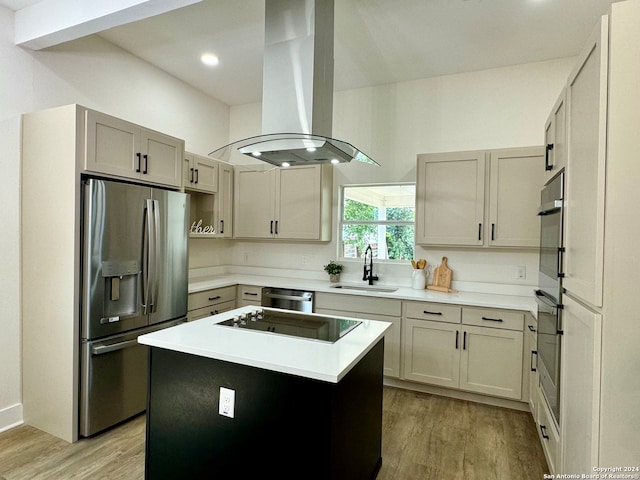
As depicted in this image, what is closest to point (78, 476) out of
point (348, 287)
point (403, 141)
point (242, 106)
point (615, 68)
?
point (348, 287)

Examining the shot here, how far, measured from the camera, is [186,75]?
3832 millimetres

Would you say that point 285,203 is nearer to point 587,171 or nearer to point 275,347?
point 275,347

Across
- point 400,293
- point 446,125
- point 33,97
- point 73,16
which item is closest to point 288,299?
point 400,293

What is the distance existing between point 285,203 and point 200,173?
0.99m

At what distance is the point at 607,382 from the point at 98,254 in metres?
2.82

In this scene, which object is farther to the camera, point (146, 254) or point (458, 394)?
point (458, 394)

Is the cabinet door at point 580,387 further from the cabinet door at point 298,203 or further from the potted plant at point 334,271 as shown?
the cabinet door at point 298,203

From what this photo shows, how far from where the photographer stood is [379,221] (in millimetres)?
4047

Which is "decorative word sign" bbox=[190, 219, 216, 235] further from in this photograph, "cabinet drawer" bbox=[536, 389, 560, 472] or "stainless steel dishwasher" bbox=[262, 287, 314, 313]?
"cabinet drawer" bbox=[536, 389, 560, 472]

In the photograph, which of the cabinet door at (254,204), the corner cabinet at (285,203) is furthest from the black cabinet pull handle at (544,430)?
the cabinet door at (254,204)

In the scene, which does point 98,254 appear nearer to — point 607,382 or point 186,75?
point 186,75

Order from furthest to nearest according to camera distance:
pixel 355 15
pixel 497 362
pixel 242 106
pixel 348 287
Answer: pixel 242 106
pixel 348 287
pixel 497 362
pixel 355 15

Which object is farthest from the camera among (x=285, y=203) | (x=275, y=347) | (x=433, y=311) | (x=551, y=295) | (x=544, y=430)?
(x=285, y=203)

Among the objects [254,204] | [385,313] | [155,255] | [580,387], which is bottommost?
[385,313]
